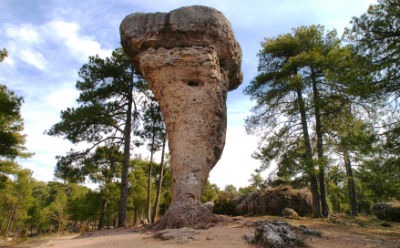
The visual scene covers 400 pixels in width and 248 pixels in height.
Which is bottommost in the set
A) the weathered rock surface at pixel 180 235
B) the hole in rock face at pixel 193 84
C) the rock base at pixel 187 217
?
the weathered rock surface at pixel 180 235

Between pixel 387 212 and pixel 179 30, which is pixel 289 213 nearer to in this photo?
pixel 387 212

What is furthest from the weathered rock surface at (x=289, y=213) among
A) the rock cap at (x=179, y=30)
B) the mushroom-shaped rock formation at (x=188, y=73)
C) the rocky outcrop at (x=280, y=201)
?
the rock cap at (x=179, y=30)

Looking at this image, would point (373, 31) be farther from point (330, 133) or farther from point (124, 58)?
point (124, 58)

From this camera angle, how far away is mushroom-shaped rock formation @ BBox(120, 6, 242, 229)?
10.4m

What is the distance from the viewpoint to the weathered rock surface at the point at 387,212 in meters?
13.0

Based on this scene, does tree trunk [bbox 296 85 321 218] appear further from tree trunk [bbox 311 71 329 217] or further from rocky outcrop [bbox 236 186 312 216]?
rocky outcrop [bbox 236 186 312 216]

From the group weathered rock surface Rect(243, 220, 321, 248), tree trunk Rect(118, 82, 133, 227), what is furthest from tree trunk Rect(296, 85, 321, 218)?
tree trunk Rect(118, 82, 133, 227)

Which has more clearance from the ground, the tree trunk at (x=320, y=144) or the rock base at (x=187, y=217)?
the tree trunk at (x=320, y=144)

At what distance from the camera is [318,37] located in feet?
48.7

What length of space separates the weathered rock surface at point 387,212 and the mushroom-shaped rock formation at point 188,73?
9437 mm

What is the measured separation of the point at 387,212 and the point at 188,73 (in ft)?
40.2

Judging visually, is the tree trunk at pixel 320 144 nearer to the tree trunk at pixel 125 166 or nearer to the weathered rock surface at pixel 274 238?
the weathered rock surface at pixel 274 238

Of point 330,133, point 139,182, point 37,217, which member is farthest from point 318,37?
point 37,217

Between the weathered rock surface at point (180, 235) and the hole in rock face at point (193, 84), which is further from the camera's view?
the hole in rock face at point (193, 84)
